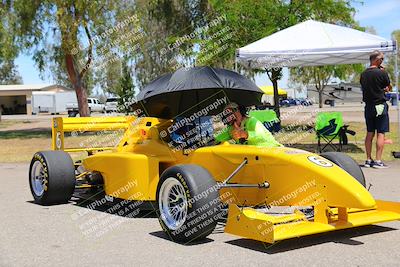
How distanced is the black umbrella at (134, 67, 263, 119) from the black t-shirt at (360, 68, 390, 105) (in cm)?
380

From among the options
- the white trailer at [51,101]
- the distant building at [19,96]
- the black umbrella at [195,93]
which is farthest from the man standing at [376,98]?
the distant building at [19,96]

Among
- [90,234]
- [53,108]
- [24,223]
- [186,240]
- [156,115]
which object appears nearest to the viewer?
[186,240]

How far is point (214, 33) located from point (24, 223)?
17.1 meters

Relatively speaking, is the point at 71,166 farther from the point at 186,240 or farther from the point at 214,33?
the point at 214,33

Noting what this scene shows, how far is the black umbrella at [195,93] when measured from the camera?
23.6 feet

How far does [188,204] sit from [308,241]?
122 cm

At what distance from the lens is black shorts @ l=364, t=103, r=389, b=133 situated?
10.9 m

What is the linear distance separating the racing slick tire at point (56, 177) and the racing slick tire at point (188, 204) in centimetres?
234

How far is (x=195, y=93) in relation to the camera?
7.73 meters

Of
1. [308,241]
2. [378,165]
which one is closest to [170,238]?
[308,241]

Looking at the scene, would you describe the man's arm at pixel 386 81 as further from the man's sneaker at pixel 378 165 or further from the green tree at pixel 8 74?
the green tree at pixel 8 74

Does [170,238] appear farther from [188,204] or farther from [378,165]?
[378,165]

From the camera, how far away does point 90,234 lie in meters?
6.35

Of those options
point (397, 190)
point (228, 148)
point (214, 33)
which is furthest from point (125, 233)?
point (214, 33)
